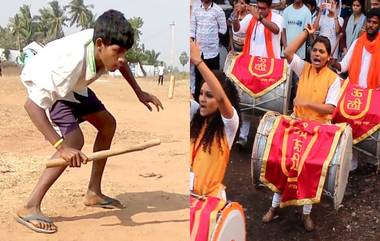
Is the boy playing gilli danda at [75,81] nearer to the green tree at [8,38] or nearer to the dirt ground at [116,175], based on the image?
the dirt ground at [116,175]

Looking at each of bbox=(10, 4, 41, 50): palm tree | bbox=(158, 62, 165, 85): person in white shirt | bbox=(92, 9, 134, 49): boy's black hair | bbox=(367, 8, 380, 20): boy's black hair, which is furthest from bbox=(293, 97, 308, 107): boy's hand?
bbox=(10, 4, 41, 50): palm tree

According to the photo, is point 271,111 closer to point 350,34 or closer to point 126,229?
point 350,34

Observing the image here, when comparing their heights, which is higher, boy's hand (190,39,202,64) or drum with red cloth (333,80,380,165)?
boy's hand (190,39,202,64)

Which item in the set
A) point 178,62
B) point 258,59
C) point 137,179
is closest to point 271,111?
point 258,59

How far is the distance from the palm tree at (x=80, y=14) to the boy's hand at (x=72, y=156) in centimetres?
43

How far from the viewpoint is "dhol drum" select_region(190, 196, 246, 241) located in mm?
2199

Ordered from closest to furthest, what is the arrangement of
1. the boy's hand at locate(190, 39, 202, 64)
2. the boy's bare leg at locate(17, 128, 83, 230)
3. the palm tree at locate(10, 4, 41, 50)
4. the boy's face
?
the boy's hand at locate(190, 39, 202, 64), the boy's face, the palm tree at locate(10, 4, 41, 50), the boy's bare leg at locate(17, 128, 83, 230)

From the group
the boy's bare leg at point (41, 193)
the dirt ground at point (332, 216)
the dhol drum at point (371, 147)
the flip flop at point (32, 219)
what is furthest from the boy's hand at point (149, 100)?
the dhol drum at point (371, 147)

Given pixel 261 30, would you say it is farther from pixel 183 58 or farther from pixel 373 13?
pixel 373 13

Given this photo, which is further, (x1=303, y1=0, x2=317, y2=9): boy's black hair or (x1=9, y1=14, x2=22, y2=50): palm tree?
(x1=9, y1=14, x2=22, y2=50): palm tree

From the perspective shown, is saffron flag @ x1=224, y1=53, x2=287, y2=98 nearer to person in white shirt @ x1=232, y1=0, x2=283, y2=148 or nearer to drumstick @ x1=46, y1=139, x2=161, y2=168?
person in white shirt @ x1=232, y1=0, x2=283, y2=148

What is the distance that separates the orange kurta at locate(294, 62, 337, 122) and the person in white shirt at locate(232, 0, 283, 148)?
116 millimetres

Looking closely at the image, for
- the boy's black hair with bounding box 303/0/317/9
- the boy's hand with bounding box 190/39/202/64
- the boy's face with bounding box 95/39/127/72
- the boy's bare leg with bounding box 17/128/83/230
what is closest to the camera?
the boy's hand with bounding box 190/39/202/64

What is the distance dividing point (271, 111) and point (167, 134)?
→ 15.6 inches
